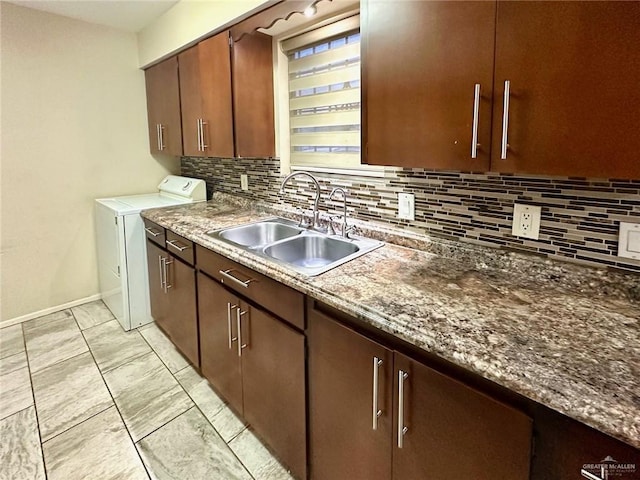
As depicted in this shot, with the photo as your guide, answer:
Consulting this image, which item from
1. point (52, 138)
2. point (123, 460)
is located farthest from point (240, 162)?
point (123, 460)

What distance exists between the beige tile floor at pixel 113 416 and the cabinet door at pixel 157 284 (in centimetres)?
19

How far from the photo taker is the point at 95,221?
311 cm

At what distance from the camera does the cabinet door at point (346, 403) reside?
1.07 meters

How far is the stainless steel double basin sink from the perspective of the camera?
1.72 metres

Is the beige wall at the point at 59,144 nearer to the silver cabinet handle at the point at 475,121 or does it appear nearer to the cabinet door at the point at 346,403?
the cabinet door at the point at 346,403

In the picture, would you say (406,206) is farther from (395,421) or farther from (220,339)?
(220,339)

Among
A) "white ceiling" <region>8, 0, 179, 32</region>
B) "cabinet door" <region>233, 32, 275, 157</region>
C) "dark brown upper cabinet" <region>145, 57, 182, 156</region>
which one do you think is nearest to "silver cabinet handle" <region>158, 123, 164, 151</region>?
"dark brown upper cabinet" <region>145, 57, 182, 156</region>

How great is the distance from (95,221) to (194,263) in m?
1.66

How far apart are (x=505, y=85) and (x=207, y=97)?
77.5 inches

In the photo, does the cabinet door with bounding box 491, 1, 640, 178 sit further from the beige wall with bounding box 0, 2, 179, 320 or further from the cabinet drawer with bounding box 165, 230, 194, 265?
the beige wall with bounding box 0, 2, 179, 320

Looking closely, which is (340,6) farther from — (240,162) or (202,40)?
(240,162)

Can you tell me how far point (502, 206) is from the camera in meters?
1.35

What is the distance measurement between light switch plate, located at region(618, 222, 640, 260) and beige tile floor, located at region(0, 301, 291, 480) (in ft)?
4.97

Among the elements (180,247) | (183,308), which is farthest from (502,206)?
(183,308)
